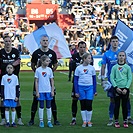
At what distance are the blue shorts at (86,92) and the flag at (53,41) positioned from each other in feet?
5.05

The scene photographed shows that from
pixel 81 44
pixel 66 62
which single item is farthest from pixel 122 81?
pixel 66 62

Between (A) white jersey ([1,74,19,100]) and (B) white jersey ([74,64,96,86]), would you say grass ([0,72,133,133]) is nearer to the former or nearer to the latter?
(A) white jersey ([1,74,19,100])

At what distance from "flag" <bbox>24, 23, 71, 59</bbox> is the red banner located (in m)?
28.3

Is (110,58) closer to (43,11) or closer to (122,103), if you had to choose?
(122,103)

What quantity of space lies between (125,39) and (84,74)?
1.53 m

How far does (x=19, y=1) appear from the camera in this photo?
42.3 metres

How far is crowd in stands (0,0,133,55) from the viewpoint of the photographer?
126 feet

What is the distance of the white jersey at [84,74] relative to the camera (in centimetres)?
1223

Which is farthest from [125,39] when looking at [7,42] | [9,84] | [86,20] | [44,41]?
[86,20]

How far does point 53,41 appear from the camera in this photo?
13.6 meters

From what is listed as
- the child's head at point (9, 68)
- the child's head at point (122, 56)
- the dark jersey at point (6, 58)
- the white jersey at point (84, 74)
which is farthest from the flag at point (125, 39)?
the child's head at point (9, 68)

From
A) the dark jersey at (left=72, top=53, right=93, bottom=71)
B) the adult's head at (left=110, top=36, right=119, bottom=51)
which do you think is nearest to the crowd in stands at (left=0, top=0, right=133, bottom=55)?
the dark jersey at (left=72, top=53, right=93, bottom=71)

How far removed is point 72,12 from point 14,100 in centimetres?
3024

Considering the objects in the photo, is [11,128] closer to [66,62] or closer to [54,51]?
[54,51]
